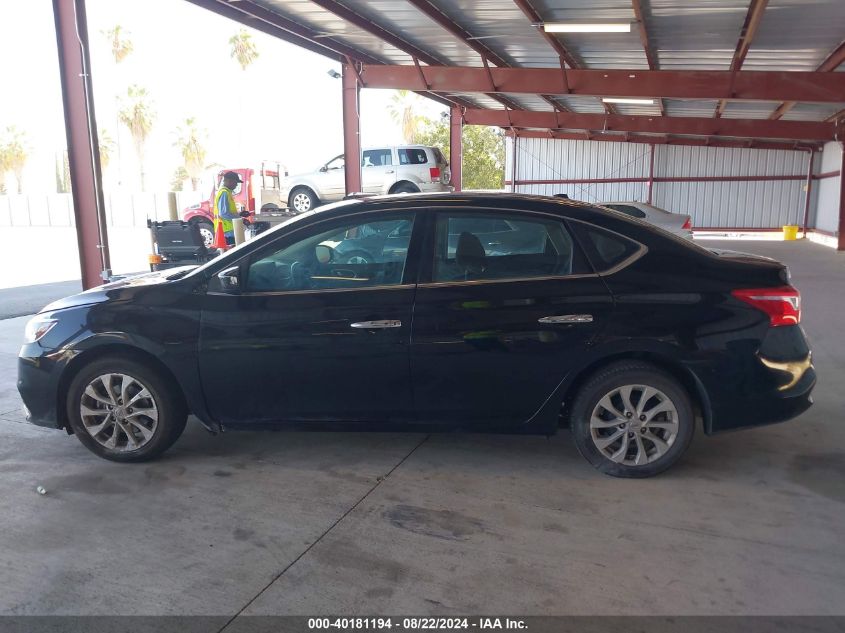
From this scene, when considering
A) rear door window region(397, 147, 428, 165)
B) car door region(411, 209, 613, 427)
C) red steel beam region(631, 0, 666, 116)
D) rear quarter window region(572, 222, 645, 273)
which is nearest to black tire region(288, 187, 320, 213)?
rear door window region(397, 147, 428, 165)

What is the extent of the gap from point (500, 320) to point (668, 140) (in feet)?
90.6

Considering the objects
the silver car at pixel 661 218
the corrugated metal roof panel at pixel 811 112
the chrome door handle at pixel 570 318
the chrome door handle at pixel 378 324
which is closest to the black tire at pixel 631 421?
the chrome door handle at pixel 570 318

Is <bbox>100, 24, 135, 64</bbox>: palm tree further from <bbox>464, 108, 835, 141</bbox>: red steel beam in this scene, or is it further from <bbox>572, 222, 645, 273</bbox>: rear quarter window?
<bbox>572, 222, 645, 273</bbox>: rear quarter window

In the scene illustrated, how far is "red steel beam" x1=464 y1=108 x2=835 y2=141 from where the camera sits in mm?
20438

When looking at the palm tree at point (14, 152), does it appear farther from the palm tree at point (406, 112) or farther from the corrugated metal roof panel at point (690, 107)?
the corrugated metal roof panel at point (690, 107)

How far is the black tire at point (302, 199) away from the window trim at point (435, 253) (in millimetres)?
15429

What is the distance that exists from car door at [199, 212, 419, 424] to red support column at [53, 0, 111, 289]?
541 centimetres

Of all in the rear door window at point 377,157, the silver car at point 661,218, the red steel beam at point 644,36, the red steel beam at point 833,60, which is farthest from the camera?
the rear door window at point 377,157

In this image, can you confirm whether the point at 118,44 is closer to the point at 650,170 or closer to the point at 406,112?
the point at 406,112

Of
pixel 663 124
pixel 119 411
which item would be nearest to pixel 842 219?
pixel 663 124

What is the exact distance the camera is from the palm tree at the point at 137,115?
167ft

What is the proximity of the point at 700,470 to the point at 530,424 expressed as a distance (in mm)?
1101

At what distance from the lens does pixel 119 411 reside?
14.3ft

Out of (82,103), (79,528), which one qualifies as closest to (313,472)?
(79,528)
